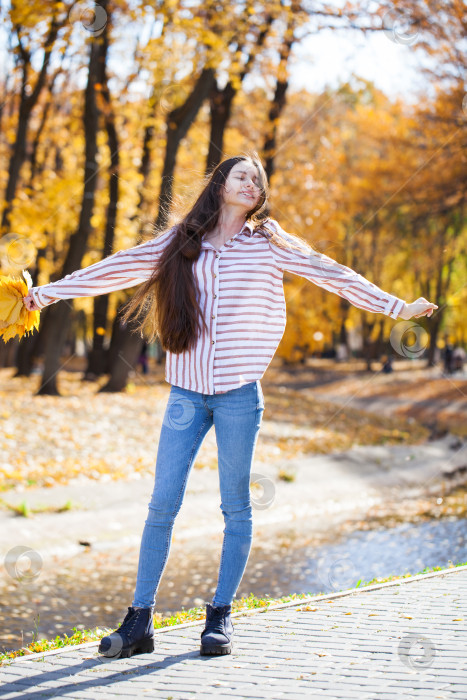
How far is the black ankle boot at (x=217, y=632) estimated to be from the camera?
362 centimetres

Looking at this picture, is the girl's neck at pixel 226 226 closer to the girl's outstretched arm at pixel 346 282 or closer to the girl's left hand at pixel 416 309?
the girl's outstretched arm at pixel 346 282

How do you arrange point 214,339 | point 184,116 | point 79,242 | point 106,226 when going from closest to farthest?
1. point 214,339
2. point 184,116
3. point 79,242
4. point 106,226

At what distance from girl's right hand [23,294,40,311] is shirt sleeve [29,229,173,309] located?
0.02 meters

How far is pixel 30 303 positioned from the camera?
370cm

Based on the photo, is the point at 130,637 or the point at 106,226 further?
the point at 106,226

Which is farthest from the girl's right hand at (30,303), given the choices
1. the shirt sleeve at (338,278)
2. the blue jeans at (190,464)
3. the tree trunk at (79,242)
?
the tree trunk at (79,242)

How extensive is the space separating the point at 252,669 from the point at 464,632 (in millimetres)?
A: 1125

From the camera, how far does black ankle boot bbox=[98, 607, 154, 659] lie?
3572mm

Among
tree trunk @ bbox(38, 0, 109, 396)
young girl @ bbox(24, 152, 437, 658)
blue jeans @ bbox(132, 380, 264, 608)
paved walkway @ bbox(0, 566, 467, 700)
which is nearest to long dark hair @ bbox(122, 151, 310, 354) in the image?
young girl @ bbox(24, 152, 437, 658)

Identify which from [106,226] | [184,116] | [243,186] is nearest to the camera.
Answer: [243,186]

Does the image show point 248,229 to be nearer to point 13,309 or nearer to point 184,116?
point 13,309

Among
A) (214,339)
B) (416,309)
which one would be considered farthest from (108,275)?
(416,309)

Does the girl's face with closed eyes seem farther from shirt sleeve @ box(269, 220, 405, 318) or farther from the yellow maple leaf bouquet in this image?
the yellow maple leaf bouquet

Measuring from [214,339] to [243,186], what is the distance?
0.73 m
